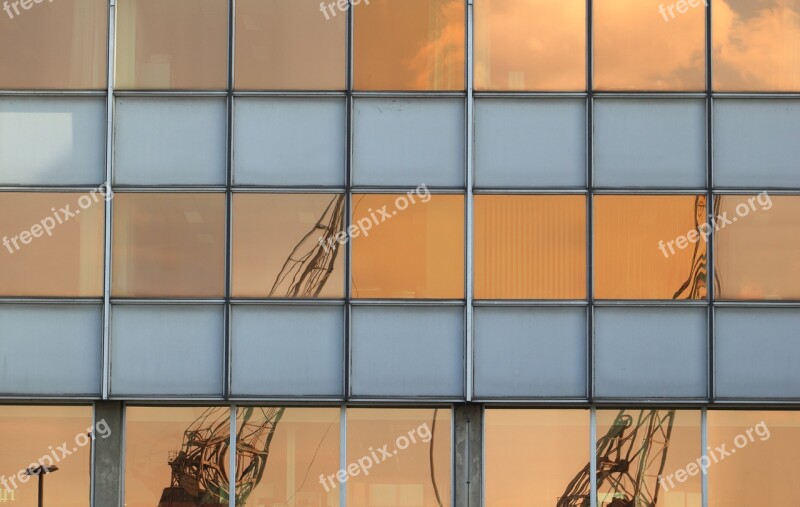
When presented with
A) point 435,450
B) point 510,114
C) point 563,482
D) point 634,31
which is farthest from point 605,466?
point 634,31

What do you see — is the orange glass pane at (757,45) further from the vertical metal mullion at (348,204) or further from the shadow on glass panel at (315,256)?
the shadow on glass panel at (315,256)

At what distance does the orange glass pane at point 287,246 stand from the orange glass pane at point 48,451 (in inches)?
146

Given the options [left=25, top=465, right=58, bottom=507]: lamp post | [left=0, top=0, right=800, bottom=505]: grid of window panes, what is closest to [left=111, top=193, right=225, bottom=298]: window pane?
[left=0, top=0, right=800, bottom=505]: grid of window panes

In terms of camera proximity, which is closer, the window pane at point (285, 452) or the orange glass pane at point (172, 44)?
the window pane at point (285, 452)

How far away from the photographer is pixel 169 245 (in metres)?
17.0

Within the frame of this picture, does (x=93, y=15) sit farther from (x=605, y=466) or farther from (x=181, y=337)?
(x=605, y=466)

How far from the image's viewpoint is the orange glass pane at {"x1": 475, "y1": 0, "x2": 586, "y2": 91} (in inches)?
677

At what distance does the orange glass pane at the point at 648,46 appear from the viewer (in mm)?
17156

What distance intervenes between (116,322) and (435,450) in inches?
235

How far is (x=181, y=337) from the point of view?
55.3 ft
